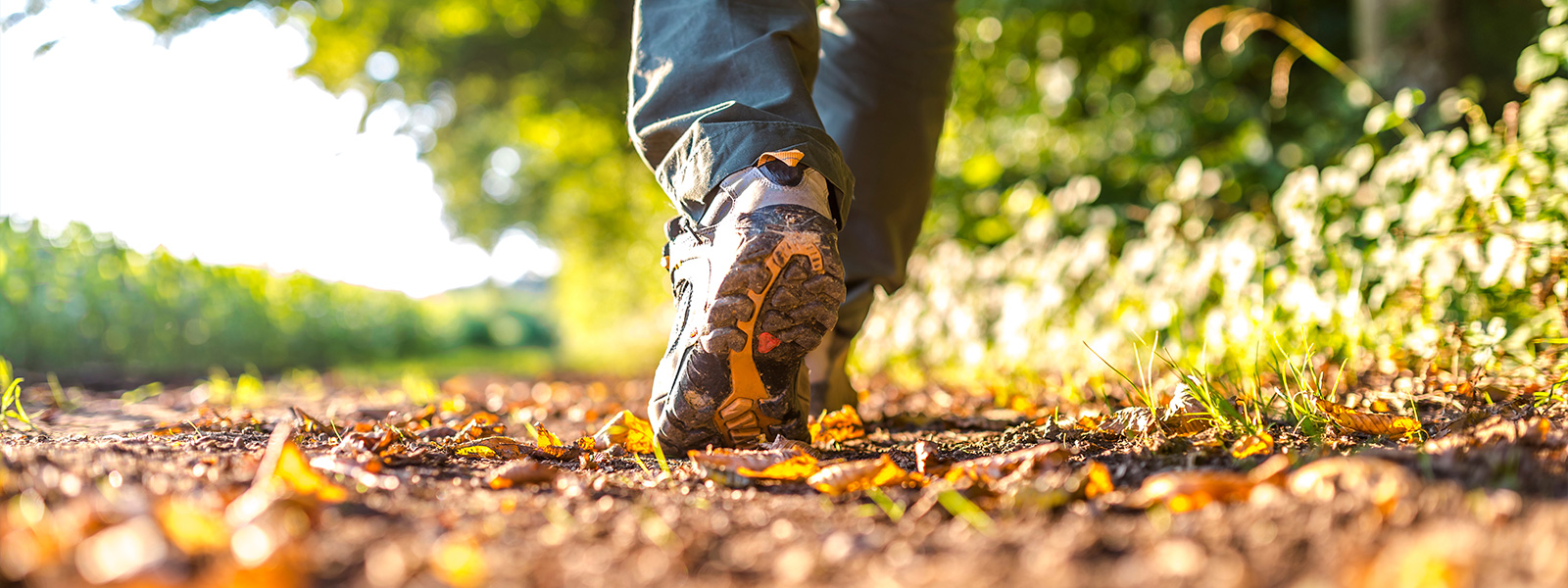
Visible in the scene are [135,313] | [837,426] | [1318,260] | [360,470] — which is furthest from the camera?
[135,313]

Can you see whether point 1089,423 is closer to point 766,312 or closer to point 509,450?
point 766,312

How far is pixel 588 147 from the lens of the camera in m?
10.4

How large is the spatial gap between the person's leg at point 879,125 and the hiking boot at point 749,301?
57 cm

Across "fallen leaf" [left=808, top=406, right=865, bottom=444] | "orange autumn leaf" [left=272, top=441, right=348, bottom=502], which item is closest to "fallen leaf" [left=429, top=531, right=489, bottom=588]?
"orange autumn leaf" [left=272, top=441, right=348, bottom=502]

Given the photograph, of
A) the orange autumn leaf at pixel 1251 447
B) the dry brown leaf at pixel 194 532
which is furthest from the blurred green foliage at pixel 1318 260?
the dry brown leaf at pixel 194 532

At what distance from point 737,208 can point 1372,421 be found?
0.94 m

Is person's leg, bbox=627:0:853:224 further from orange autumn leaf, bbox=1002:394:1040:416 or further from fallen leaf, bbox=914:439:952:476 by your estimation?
orange autumn leaf, bbox=1002:394:1040:416

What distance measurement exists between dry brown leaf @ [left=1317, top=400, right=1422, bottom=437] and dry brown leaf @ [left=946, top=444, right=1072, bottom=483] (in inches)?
19.1

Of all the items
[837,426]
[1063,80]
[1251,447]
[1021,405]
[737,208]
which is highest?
[1063,80]

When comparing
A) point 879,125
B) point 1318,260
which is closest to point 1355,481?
point 879,125

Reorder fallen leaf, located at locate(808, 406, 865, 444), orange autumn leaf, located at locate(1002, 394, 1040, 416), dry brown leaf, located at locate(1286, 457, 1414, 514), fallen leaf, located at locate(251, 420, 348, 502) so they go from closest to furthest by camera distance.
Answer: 1. dry brown leaf, located at locate(1286, 457, 1414, 514)
2. fallen leaf, located at locate(251, 420, 348, 502)
3. fallen leaf, located at locate(808, 406, 865, 444)
4. orange autumn leaf, located at locate(1002, 394, 1040, 416)

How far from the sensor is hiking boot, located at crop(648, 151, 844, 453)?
114 cm

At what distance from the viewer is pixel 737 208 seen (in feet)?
3.86

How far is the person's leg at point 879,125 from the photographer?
186cm
